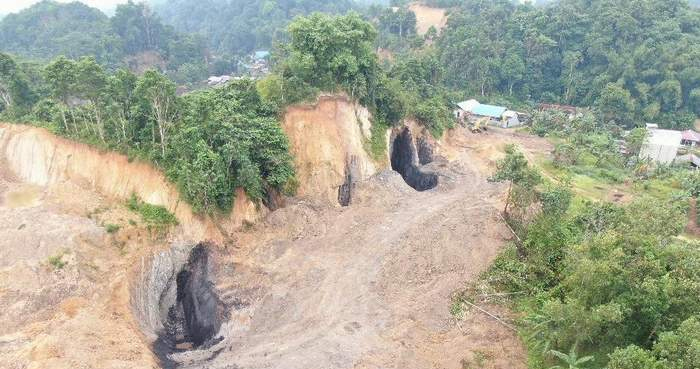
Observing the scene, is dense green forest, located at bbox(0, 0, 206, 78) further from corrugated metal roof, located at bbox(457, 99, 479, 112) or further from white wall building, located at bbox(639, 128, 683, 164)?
white wall building, located at bbox(639, 128, 683, 164)

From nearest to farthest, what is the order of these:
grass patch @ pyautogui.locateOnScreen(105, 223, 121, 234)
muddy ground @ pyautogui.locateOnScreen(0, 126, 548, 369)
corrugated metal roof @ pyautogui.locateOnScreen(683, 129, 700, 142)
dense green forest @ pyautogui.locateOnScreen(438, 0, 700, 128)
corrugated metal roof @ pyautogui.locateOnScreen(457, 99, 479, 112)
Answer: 1. muddy ground @ pyautogui.locateOnScreen(0, 126, 548, 369)
2. grass patch @ pyautogui.locateOnScreen(105, 223, 121, 234)
3. corrugated metal roof @ pyautogui.locateOnScreen(683, 129, 700, 142)
4. dense green forest @ pyautogui.locateOnScreen(438, 0, 700, 128)
5. corrugated metal roof @ pyautogui.locateOnScreen(457, 99, 479, 112)

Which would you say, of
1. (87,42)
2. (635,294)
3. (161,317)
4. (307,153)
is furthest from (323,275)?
(87,42)

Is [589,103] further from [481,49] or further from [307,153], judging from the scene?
[307,153]

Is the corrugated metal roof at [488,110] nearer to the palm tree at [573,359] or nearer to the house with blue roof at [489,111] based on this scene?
the house with blue roof at [489,111]

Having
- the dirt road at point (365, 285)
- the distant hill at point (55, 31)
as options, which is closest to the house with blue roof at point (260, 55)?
the distant hill at point (55, 31)

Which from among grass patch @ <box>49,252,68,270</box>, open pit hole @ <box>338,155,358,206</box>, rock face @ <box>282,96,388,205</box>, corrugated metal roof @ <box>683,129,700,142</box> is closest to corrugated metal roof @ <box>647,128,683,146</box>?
corrugated metal roof @ <box>683,129,700,142</box>

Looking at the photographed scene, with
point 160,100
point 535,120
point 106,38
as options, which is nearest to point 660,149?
point 535,120

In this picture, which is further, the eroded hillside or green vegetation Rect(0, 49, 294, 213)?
green vegetation Rect(0, 49, 294, 213)
